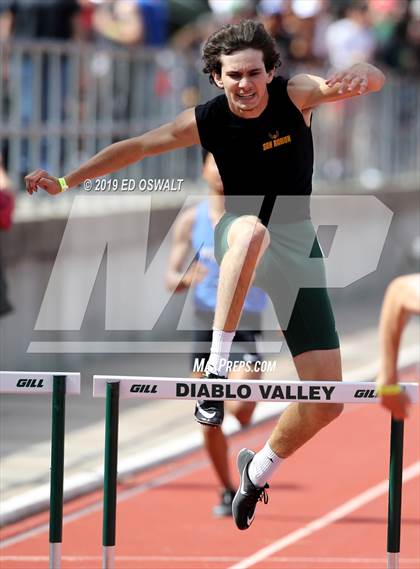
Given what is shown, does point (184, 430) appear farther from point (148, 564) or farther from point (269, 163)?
point (269, 163)

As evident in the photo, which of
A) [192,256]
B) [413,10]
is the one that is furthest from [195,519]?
[413,10]

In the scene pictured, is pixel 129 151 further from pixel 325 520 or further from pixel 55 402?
pixel 325 520

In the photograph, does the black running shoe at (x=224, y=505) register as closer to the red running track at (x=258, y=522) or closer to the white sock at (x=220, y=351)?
the red running track at (x=258, y=522)

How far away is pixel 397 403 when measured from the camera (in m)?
5.41

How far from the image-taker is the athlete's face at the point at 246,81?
6.64 metres

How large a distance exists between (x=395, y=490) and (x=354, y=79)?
1.79 metres

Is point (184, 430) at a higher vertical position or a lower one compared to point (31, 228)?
lower

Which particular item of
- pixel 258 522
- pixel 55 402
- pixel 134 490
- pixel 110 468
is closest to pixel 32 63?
pixel 134 490

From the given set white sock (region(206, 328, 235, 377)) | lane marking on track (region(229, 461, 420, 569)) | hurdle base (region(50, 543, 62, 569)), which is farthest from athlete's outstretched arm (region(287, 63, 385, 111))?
lane marking on track (region(229, 461, 420, 569))

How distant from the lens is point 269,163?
677 cm

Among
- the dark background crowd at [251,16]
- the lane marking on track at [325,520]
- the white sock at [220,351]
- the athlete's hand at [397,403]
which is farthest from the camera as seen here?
the dark background crowd at [251,16]

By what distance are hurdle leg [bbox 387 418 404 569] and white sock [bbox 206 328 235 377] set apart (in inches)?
33.4

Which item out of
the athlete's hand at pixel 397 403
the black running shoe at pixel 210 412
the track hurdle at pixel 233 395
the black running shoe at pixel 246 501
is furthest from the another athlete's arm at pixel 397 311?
the black running shoe at pixel 246 501

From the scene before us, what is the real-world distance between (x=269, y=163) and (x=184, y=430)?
18.8ft
